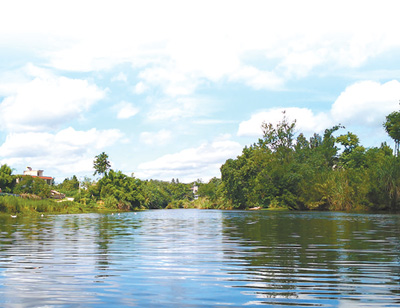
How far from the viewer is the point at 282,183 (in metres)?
108

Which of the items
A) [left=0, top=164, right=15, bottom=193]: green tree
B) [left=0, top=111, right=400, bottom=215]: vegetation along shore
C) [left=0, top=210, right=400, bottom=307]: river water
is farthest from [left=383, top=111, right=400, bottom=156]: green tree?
[left=0, top=164, right=15, bottom=193]: green tree

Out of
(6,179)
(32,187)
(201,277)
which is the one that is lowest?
(201,277)

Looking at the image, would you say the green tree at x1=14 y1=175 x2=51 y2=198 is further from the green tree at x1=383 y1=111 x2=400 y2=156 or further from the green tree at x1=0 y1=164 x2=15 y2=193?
the green tree at x1=383 y1=111 x2=400 y2=156

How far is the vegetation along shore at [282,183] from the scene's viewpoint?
74.4 m

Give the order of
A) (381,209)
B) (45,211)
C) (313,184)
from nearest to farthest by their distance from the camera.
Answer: (45,211) → (381,209) → (313,184)

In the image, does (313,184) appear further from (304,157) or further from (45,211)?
(45,211)

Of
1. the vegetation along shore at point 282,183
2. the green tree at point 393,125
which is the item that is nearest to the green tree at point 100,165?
the vegetation along shore at point 282,183

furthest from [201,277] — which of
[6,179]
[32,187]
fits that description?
[6,179]

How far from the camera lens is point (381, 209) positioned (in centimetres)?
7950

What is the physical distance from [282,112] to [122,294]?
11520cm

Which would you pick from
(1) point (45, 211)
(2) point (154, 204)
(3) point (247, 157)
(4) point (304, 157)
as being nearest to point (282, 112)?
(4) point (304, 157)

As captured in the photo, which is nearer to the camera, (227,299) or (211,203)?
(227,299)

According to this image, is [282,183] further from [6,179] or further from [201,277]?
[201,277]

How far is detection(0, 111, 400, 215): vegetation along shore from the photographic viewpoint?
74438mm
